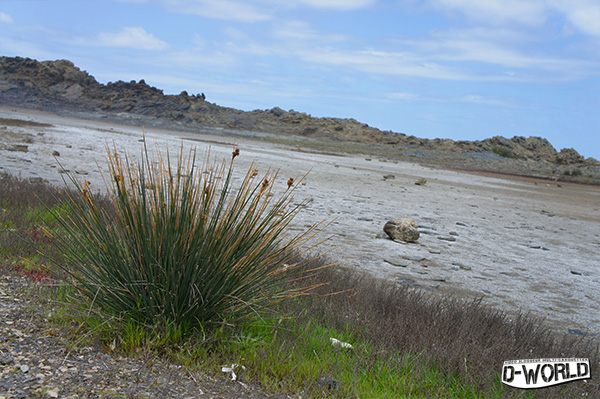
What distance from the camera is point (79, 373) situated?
10.0ft

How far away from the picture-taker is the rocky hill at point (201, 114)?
6191cm

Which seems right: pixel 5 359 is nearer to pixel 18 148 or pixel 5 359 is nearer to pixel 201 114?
pixel 18 148

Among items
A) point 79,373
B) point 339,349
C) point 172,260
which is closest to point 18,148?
point 172,260

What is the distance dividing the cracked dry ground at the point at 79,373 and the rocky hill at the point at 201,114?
51.4m

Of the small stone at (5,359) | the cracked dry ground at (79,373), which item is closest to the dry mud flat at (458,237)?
the cracked dry ground at (79,373)

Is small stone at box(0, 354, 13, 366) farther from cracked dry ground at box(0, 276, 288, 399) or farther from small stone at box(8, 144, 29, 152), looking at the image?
small stone at box(8, 144, 29, 152)

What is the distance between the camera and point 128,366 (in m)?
3.23

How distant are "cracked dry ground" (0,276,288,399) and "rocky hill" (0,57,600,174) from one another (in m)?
51.4

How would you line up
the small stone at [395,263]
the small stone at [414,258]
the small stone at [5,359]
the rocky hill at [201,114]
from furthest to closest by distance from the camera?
the rocky hill at [201,114], the small stone at [414,258], the small stone at [395,263], the small stone at [5,359]

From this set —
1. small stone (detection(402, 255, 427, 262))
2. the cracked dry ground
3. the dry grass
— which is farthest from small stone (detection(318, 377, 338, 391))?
small stone (detection(402, 255, 427, 262))

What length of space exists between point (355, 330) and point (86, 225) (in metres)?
2.40

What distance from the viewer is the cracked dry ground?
113 inches

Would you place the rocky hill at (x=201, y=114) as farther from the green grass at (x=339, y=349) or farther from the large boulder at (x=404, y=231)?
the green grass at (x=339, y=349)

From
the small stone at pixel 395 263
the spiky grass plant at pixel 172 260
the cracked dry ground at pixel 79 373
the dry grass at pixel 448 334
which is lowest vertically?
the small stone at pixel 395 263
